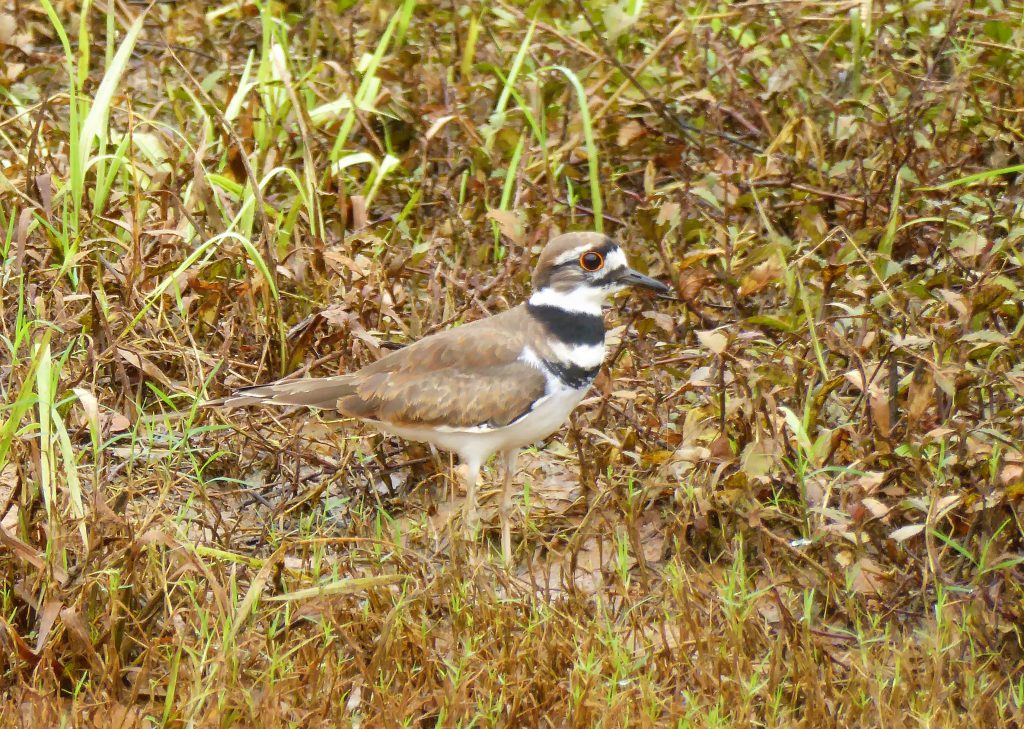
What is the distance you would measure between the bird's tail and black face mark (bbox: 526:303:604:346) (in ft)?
2.17

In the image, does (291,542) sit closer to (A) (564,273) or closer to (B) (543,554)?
(B) (543,554)

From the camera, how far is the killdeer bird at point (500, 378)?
4.68 meters

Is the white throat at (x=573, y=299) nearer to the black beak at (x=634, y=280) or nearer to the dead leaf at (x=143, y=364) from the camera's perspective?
the black beak at (x=634, y=280)

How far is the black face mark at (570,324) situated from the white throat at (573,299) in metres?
0.01

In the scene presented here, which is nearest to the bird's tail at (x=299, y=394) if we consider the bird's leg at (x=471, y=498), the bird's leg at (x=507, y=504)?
the bird's leg at (x=471, y=498)

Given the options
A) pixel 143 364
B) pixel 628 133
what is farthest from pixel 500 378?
pixel 628 133

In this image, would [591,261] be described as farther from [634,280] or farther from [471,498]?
[471,498]

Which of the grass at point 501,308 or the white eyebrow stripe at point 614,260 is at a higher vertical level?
the white eyebrow stripe at point 614,260

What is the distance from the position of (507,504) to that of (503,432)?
0.29 meters

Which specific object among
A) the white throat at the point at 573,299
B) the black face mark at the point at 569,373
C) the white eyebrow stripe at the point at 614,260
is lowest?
the black face mark at the point at 569,373

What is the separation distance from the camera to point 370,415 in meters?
4.79

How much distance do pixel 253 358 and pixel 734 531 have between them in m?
2.00

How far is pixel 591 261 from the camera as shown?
4.92m

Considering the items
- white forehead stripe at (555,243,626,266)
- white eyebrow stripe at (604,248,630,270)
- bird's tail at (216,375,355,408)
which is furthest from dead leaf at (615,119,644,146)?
bird's tail at (216,375,355,408)
